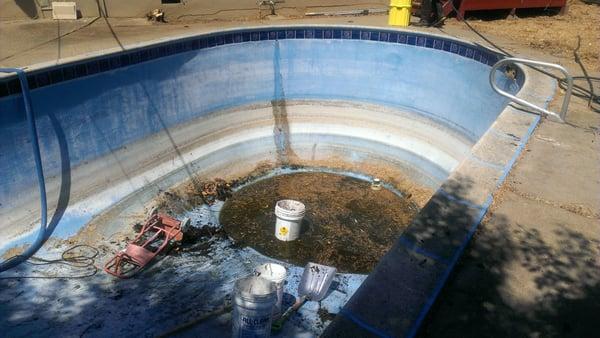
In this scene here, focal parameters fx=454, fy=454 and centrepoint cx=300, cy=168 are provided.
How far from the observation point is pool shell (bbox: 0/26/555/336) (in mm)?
2732

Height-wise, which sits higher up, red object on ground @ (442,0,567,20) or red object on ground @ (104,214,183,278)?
red object on ground @ (442,0,567,20)

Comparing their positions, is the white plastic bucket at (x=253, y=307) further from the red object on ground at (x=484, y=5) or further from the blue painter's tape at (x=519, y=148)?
the red object on ground at (x=484, y=5)

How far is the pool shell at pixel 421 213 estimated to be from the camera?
108 inches

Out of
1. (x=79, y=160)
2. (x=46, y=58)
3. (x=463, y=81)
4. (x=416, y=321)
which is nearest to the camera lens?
(x=416, y=321)

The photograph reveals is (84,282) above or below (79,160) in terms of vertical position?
below

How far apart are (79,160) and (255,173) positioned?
299 cm

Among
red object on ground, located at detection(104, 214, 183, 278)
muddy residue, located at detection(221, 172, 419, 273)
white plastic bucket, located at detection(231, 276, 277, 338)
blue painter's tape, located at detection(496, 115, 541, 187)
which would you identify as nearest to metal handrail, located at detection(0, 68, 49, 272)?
red object on ground, located at detection(104, 214, 183, 278)

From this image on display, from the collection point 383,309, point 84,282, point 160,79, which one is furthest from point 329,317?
point 160,79

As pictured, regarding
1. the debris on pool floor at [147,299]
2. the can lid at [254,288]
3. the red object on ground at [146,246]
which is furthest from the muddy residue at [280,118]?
the can lid at [254,288]

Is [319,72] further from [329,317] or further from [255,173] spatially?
[329,317]

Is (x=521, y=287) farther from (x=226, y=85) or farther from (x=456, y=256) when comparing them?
(x=226, y=85)

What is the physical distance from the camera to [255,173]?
327 inches

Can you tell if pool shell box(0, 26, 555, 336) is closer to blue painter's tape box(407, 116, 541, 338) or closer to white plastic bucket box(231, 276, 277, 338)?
blue painter's tape box(407, 116, 541, 338)

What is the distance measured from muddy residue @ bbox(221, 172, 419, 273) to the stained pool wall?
5.86ft
